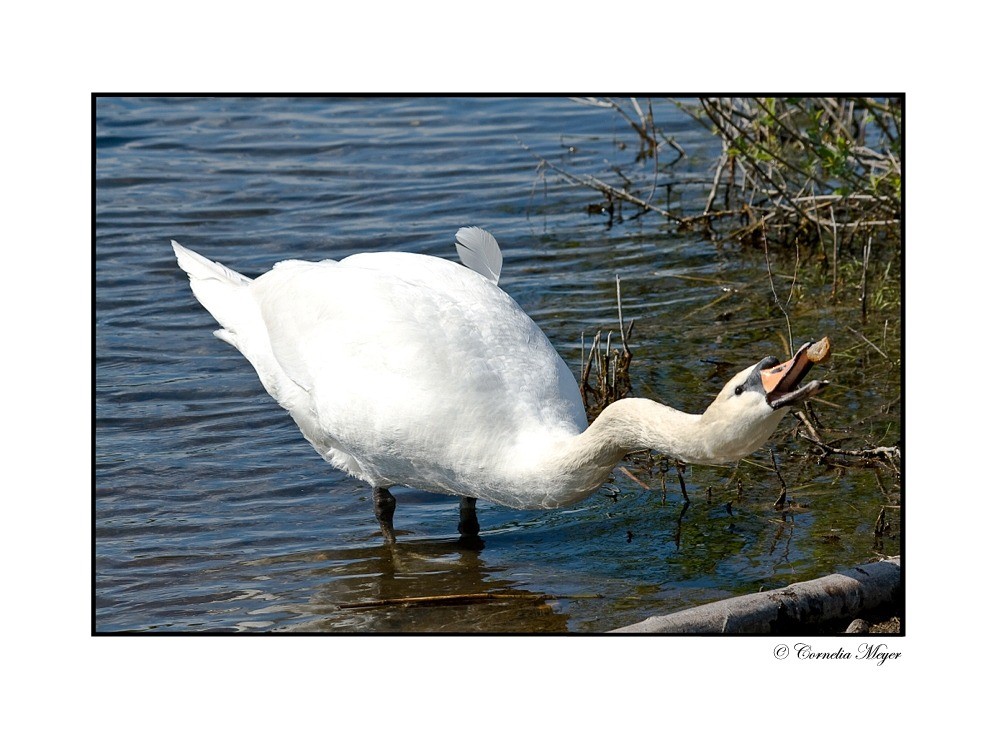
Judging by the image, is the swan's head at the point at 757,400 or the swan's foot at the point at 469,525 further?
the swan's foot at the point at 469,525

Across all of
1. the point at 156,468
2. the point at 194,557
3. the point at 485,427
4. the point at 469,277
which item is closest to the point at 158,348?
the point at 156,468

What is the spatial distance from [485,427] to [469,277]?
0.99 metres

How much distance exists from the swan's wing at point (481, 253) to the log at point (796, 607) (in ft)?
6.74

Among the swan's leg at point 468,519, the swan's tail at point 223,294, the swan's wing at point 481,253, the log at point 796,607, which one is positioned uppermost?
the swan's wing at point 481,253

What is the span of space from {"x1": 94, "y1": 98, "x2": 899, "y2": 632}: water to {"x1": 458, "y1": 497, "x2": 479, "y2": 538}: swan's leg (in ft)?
0.33

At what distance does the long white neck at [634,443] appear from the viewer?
4152mm

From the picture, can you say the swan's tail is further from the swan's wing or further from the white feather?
the swan's wing

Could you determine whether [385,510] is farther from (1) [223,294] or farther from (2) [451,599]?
(1) [223,294]

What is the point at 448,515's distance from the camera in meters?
6.45

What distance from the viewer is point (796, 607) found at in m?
4.77

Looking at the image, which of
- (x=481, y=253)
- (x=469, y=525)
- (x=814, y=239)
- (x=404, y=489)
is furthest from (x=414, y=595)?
(x=814, y=239)

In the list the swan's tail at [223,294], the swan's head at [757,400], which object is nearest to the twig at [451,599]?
the swan's head at [757,400]

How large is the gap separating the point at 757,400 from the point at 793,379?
0.14 meters

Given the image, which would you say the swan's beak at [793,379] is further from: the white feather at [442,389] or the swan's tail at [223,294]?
the swan's tail at [223,294]
